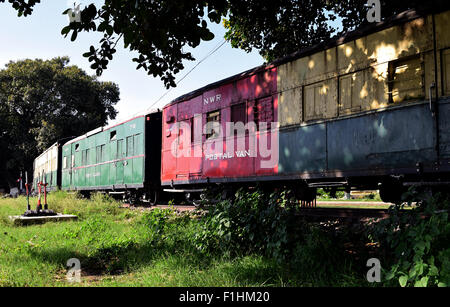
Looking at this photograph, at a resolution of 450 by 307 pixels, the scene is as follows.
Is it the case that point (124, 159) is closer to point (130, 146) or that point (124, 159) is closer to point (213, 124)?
point (130, 146)

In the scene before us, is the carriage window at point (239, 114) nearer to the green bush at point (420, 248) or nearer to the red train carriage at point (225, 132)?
the red train carriage at point (225, 132)

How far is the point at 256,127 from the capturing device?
945 centimetres

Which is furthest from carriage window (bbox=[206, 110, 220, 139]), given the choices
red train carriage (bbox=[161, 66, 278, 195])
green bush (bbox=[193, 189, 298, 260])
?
green bush (bbox=[193, 189, 298, 260])

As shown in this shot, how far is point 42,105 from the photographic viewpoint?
126ft

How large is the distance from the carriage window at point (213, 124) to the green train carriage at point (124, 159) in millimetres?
4161

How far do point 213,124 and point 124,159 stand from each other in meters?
6.69

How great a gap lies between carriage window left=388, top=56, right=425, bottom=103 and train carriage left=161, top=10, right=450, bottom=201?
0.02m

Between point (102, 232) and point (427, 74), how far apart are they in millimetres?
6802

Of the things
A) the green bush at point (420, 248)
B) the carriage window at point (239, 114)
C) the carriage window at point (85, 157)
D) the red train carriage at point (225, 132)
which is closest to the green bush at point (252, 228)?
the green bush at point (420, 248)

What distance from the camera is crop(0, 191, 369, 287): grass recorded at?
4168 millimetres

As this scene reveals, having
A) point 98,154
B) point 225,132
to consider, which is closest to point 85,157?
point 98,154

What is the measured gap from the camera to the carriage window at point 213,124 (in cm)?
1062

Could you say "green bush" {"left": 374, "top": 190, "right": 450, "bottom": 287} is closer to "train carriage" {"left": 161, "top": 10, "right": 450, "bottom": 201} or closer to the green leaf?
"train carriage" {"left": 161, "top": 10, "right": 450, "bottom": 201}
